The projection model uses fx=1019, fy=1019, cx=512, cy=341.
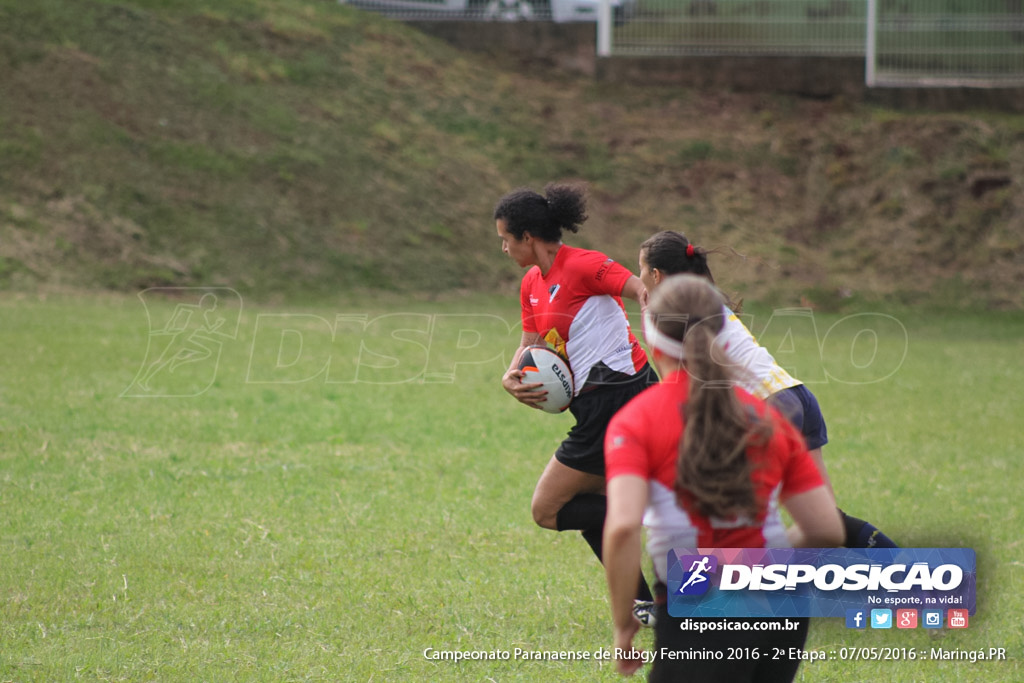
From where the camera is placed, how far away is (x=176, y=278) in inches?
790

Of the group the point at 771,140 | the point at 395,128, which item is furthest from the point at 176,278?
the point at 771,140

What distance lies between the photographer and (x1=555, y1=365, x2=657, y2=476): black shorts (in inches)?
195

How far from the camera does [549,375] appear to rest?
501cm

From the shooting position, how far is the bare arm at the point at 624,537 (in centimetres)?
259

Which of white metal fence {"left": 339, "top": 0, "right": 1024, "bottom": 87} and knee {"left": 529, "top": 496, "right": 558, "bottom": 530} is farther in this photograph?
white metal fence {"left": 339, "top": 0, "right": 1024, "bottom": 87}

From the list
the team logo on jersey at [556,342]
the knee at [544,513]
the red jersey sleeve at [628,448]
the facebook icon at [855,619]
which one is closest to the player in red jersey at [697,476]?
the red jersey sleeve at [628,448]

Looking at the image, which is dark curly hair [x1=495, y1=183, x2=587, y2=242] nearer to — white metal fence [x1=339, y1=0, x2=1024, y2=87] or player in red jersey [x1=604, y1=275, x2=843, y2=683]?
player in red jersey [x1=604, y1=275, x2=843, y2=683]

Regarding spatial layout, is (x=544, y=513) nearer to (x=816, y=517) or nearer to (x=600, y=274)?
(x=600, y=274)

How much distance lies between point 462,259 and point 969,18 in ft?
46.5

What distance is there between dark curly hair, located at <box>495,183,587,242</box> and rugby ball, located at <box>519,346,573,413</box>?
1.97 feet

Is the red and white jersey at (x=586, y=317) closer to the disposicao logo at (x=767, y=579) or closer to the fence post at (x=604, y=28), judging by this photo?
the disposicao logo at (x=767, y=579)

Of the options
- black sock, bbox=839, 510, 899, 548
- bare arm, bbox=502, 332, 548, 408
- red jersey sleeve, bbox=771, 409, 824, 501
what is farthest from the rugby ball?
red jersey sleeve, bbox=771, 409, 824, 501

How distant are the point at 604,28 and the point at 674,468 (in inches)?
1062

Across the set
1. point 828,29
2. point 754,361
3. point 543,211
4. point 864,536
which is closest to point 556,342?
point 543,211
